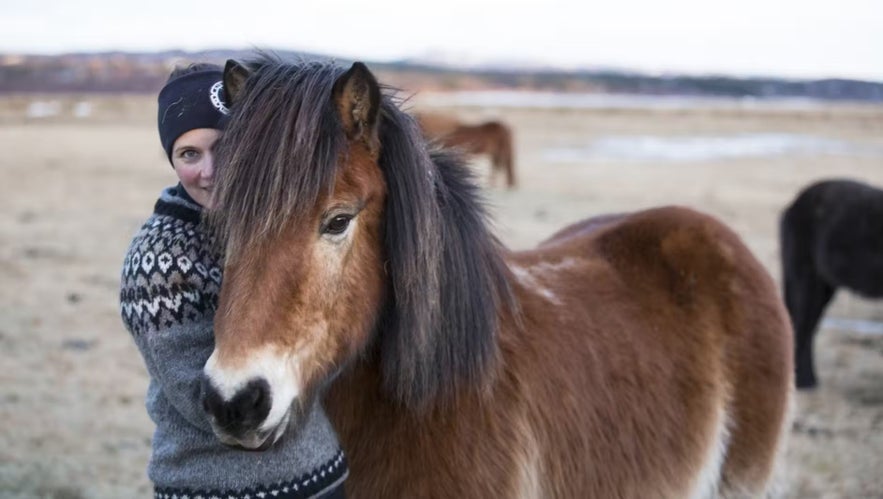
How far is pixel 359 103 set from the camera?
81.8 inches

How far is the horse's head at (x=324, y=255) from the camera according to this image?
1.83 metres

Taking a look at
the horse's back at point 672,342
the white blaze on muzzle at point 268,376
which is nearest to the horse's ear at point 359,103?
the white blaze on muzzle at point 268,376

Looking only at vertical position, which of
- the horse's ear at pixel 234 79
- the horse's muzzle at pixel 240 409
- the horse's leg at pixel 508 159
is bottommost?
the horse's leg at pixel 508 159

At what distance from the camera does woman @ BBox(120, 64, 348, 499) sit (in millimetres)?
1981

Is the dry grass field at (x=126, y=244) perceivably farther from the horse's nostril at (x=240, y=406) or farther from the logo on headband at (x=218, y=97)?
the horse's nostril at (x=240, y=406)

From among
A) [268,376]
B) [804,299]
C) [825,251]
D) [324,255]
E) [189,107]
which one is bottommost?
[804,299]

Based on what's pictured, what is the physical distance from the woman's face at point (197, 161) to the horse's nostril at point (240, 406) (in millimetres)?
562

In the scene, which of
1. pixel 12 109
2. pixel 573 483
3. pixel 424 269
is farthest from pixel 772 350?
pixel 12 109

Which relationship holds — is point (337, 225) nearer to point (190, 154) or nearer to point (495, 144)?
point (190, 154)

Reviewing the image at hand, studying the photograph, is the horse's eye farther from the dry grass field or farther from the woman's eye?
the dry grass field

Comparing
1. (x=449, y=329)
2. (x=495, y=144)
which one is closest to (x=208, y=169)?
(x=449, y=329)

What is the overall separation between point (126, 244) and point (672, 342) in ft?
31.1

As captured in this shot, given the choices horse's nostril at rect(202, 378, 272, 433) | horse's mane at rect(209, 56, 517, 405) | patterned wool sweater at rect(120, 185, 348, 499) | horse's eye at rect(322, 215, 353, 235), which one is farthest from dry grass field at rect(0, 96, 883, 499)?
horse's nostril at rect(202, 378, 272, 433)

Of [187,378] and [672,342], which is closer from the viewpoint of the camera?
[187,378]
